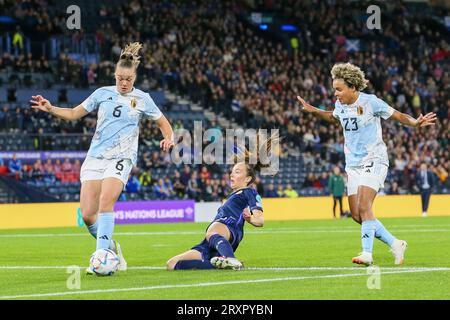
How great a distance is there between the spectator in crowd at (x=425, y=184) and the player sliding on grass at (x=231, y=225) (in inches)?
1051

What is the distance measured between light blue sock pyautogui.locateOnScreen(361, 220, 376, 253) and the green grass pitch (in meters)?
0.34

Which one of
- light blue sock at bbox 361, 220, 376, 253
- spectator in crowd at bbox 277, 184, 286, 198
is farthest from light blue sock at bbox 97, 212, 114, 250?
spectator in crowd at bbox 277, 184, 286, 198

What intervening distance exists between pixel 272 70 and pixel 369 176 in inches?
1291

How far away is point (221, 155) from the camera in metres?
40.1

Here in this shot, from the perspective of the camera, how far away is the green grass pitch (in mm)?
10859

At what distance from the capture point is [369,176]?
49.6ft

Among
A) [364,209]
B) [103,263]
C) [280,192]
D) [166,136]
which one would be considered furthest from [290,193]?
[103,263]

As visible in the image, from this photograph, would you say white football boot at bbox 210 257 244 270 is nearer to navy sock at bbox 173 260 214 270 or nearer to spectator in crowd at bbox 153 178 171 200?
navy sock at bbox 173 260 214 270

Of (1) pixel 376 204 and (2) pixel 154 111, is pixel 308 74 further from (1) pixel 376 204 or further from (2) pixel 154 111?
(2) pixel 154 111

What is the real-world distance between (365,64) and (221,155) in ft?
44.1

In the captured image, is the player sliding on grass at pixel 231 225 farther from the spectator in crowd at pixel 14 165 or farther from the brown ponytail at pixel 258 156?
the spectator in crowd at pixel 14 165

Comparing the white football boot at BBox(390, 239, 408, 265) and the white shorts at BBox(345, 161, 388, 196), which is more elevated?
the white shorts at BBox(345, 161, 388, 196)
